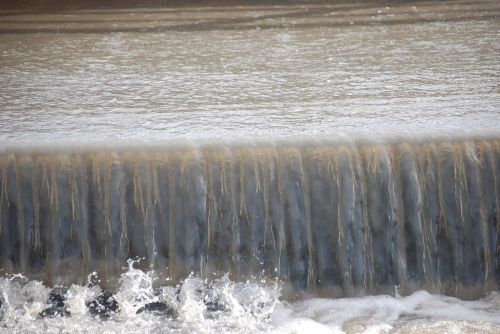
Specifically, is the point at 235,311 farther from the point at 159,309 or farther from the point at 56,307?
the point at 56,307

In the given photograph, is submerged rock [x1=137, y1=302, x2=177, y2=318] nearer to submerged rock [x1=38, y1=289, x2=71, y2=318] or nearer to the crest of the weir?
the crest of the weir

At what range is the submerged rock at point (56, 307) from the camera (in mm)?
4734

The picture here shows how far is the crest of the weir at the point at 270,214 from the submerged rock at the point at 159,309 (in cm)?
17

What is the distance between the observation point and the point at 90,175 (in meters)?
4.96

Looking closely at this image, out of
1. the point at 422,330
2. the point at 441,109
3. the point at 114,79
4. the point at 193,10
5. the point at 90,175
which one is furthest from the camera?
the point at 193,10

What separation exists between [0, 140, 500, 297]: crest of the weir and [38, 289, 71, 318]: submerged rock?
0.08 m

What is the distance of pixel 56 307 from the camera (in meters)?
4.81

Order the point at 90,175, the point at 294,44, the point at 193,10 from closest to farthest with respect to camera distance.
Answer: the point at 90,175 → the point at 294,44 → the point at 193,10

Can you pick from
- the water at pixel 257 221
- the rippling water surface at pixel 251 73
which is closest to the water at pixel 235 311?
the water at pixel 257 221

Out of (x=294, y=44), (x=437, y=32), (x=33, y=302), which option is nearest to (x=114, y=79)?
(x=294, y=44)

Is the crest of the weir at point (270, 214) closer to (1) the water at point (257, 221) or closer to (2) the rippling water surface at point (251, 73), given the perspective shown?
(1) the water at point (257, 221)

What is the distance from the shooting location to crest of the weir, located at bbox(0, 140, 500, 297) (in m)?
4.96

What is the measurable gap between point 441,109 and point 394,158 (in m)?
0.64

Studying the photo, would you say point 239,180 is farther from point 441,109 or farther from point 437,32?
point 437,32
